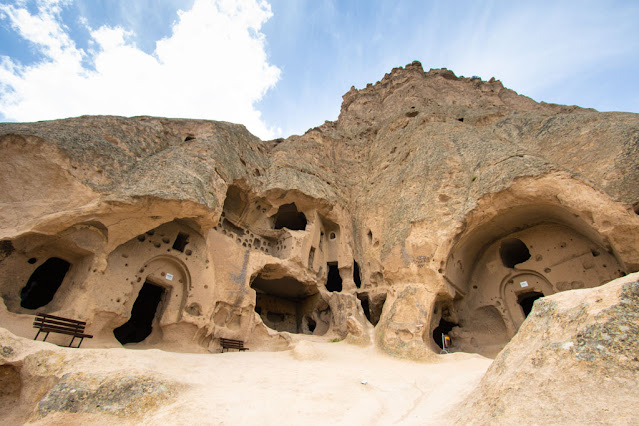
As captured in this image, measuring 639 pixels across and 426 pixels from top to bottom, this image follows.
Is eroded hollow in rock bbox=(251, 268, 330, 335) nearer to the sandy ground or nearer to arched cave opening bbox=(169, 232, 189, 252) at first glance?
arched cave opening bbox=(169, 232, 189, 252)

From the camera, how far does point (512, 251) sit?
42.5 ft

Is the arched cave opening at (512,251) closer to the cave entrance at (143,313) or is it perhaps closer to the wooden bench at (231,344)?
the wooden bench at (231,344)

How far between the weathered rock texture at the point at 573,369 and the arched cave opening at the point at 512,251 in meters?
10.4

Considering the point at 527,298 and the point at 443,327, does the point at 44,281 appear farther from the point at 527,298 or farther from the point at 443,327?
the point at 527,298

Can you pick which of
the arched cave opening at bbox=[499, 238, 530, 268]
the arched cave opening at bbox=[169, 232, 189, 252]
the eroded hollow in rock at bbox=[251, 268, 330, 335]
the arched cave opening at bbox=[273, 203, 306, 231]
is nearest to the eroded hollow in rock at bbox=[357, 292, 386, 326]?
the eroded hollow in rock at bbox=[251, 268, 330, 335]

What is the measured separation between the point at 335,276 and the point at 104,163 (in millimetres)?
11694

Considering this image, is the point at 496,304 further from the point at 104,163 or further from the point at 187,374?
the point at 104,163

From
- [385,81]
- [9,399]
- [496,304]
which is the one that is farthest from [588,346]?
[385,81]

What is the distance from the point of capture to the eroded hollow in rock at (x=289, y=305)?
46.4 ft

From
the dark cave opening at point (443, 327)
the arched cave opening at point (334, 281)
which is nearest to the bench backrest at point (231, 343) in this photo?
the arched cave opening at point (334, 281)

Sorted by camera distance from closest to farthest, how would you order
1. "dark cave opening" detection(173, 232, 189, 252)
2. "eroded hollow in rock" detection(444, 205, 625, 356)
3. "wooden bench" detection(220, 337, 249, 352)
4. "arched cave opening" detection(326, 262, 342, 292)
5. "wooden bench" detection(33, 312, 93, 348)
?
"wooden bench" detection(33, 312, 93, 348) → "wooden bench" detection(220, 337, 249, 352) → "eroded hollow in rock" detection(444, 205, 625, 356) → "dark cave opening" detection(173, 232, 189, 252) → "arched cave opening" detection(326, 262, 342, 292)

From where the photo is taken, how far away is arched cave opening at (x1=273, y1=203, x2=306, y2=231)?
15.7 metres

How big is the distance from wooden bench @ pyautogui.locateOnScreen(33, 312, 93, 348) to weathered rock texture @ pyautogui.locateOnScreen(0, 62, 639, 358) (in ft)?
1.27

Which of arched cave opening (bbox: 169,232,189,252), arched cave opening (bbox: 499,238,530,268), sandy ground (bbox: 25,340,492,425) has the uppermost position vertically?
arched cave opening (bbox: 499,238,530,268)
